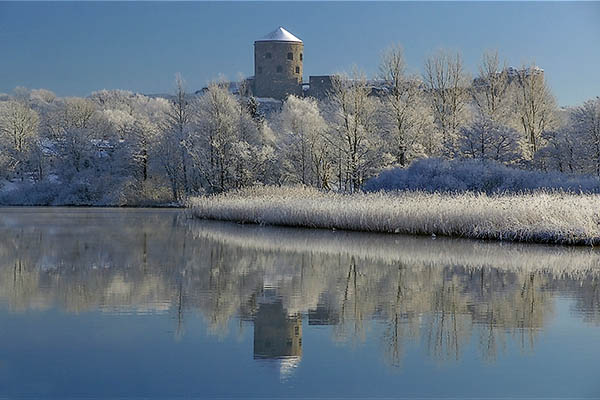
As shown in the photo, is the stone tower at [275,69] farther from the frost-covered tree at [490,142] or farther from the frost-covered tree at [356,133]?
the frost-covered tree at [490,142]

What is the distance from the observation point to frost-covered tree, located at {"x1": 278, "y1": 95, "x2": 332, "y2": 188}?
4006 cm

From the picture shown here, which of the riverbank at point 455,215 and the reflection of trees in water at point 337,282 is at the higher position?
the riverbank at point 455,215

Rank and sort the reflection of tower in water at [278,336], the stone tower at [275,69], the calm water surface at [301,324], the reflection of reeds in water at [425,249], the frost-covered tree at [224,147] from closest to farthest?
the calm water surface at [301,324], the reflection of tower in water at [278,336], the reflection of reeds in water at [425,249], the frost-covered tree at [224,147], the stone tower at [275,69]

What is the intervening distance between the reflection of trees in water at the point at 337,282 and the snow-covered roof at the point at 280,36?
63413 millimetres

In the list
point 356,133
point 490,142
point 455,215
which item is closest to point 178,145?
point 356,133

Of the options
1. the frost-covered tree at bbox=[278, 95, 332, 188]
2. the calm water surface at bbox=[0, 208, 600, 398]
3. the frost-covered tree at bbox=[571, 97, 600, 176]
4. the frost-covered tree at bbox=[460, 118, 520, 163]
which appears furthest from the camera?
the frost-covered tree at bbox=[278, 95, 332, 188]

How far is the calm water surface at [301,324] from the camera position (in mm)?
5410

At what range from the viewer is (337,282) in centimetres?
1053

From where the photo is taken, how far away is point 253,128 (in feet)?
140

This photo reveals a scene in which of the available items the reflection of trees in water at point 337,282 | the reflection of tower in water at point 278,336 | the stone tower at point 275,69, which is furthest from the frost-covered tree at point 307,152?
the stone tower at point 275,69

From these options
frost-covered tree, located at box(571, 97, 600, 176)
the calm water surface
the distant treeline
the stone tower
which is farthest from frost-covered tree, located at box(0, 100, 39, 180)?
the calm water surface

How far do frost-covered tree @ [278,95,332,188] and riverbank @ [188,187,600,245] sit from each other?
607 inches

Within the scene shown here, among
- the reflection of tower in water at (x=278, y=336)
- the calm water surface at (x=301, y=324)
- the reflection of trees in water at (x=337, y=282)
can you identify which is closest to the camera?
the calm water surface at (x=301, y=324)

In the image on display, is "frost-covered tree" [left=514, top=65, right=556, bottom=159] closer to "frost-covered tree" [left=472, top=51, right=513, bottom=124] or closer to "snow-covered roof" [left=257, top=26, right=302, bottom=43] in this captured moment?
"frost-covered tree" [left=472, top=51, right=513, bottom=124]
